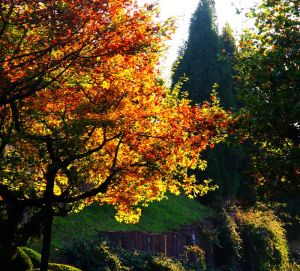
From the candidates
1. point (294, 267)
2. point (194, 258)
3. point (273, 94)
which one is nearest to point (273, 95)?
point (273, 94)

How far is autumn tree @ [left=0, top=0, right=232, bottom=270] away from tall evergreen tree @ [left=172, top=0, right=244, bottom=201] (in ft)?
74.2

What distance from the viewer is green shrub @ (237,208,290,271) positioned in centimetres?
2769

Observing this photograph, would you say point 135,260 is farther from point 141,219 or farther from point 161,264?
point 141,219

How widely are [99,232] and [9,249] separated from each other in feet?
19.8

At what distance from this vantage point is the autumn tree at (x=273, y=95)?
12.7 meters

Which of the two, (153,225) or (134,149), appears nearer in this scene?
(134,149)

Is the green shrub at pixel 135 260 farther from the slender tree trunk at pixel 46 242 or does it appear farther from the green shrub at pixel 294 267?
the green shrub at pixel 294 267

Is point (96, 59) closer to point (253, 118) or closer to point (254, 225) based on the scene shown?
point (253, 118)

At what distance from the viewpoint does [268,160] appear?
13688mm

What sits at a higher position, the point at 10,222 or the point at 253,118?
the point at 253,118

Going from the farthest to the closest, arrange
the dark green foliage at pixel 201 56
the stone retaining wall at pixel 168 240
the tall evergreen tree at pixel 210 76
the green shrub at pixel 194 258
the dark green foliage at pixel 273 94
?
1. the dark green foliage at pixel 201 56
2. the tall evergreen tree at pixel 210 76
3. the green shrub at pixel 194 258
4. the stone retaining wall at pixel 168 240
5. the dark green foliage at pixel 273 94

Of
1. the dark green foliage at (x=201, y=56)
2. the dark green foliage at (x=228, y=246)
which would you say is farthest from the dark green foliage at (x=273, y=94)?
the dark green foliage at (x=201, y=56)

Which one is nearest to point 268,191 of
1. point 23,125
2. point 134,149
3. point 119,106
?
point 134,149

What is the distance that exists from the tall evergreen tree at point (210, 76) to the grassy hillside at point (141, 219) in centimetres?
346
